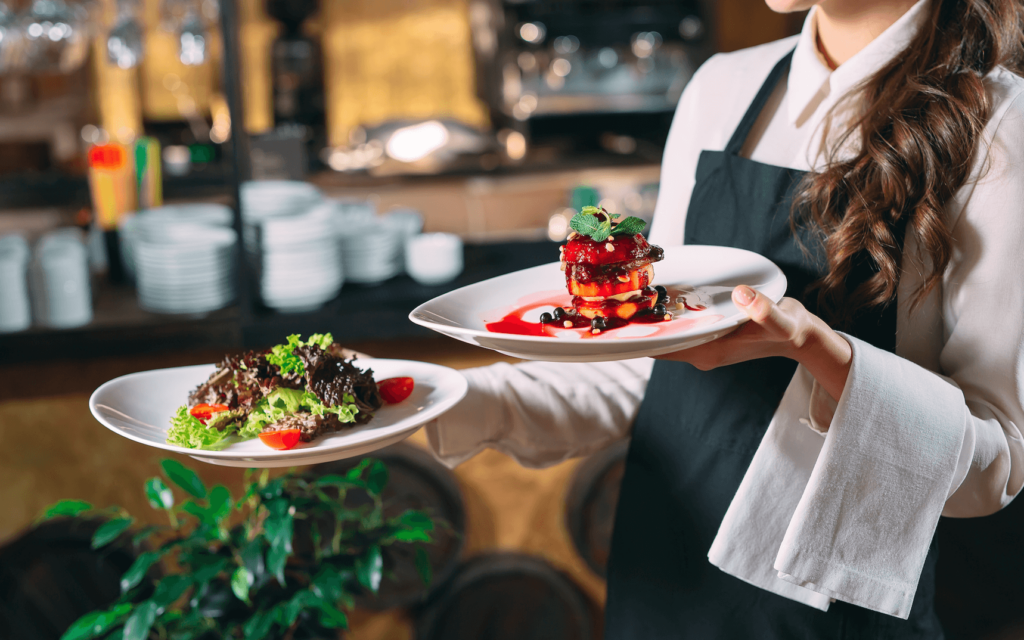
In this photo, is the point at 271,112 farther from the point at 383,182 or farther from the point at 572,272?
the point at 572,272

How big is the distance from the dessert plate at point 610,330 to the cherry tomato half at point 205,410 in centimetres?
28

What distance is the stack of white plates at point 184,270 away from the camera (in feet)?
6.24

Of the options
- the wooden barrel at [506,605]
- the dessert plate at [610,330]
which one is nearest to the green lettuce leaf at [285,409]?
the dessert plate at [610,330]

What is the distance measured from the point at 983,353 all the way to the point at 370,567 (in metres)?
1.06

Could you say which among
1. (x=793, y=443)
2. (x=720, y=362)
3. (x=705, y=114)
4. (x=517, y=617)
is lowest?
(x=517, y=617)

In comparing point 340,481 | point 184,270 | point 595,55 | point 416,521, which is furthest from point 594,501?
point 595,55

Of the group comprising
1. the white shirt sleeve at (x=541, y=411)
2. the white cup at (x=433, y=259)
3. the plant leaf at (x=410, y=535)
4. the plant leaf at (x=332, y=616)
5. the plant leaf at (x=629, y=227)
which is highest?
the plant leaf at (x=629, y=227)

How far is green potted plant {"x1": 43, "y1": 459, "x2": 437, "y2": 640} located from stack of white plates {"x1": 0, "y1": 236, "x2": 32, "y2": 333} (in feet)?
1.77

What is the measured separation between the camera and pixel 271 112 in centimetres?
535

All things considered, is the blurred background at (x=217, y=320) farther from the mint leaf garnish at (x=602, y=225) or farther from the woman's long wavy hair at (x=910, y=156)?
the woman's long wavy hair at (x=910, y=156)

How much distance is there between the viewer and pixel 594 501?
6.92ft

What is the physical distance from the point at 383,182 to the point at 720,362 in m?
3.56

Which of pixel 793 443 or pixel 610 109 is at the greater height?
pixel 610 109

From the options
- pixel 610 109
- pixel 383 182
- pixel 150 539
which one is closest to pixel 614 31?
pixel 610 109
